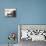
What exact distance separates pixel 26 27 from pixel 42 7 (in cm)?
72

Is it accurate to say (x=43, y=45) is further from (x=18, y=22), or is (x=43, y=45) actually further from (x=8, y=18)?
(x=8, y=18)

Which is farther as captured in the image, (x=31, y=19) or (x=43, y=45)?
(x=31, y=19)

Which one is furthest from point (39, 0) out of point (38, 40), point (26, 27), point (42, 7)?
point (38, 40)

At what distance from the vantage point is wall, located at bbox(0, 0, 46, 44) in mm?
3424

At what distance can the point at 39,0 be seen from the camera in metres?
3.42

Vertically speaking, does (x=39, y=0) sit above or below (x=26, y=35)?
above

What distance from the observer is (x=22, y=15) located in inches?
135

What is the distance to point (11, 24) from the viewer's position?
3.43 meters

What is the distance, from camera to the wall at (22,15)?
342 centimetres

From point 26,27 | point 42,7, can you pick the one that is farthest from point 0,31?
point 42,7

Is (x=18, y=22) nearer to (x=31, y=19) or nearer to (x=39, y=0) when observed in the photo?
(x=31, y=19)

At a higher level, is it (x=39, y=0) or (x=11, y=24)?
(x=39, y=0)

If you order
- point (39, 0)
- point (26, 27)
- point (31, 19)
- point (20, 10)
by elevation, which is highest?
point (39, 0)

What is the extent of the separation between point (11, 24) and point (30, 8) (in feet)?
2.29
